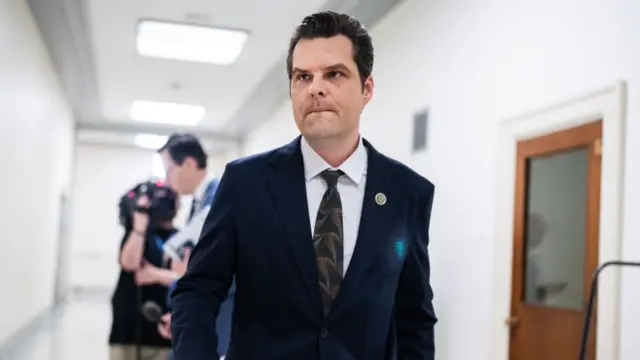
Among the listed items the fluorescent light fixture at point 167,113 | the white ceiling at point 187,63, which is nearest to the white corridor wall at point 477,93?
the white ceiling at point 187,63

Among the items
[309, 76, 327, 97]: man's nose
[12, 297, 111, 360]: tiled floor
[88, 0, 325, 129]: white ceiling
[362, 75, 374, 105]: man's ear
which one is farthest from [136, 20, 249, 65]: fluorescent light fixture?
[309, 76, 327, 97]: man's nose

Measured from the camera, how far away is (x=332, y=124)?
1.35m

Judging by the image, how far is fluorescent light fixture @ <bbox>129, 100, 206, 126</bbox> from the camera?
1066 centimetres

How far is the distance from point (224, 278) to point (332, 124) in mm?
332

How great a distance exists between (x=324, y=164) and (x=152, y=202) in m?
1.66

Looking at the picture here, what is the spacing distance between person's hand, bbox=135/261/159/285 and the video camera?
17 cm

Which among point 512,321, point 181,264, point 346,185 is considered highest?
point 346,185

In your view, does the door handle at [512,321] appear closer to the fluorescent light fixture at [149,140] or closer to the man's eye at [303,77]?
the man's eye at [303,77]

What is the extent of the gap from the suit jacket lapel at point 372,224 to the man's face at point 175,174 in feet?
5.27

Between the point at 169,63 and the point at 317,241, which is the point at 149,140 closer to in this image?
the point at 169,63

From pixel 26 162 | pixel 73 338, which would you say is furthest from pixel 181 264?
pixel 73 338

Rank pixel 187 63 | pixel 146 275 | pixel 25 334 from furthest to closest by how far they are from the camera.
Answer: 1. pixel 187 63
2. pixel 25 334
3. pixel 146 275

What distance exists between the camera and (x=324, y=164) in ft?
4.64

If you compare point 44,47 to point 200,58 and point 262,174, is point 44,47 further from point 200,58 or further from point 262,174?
point 262,174
